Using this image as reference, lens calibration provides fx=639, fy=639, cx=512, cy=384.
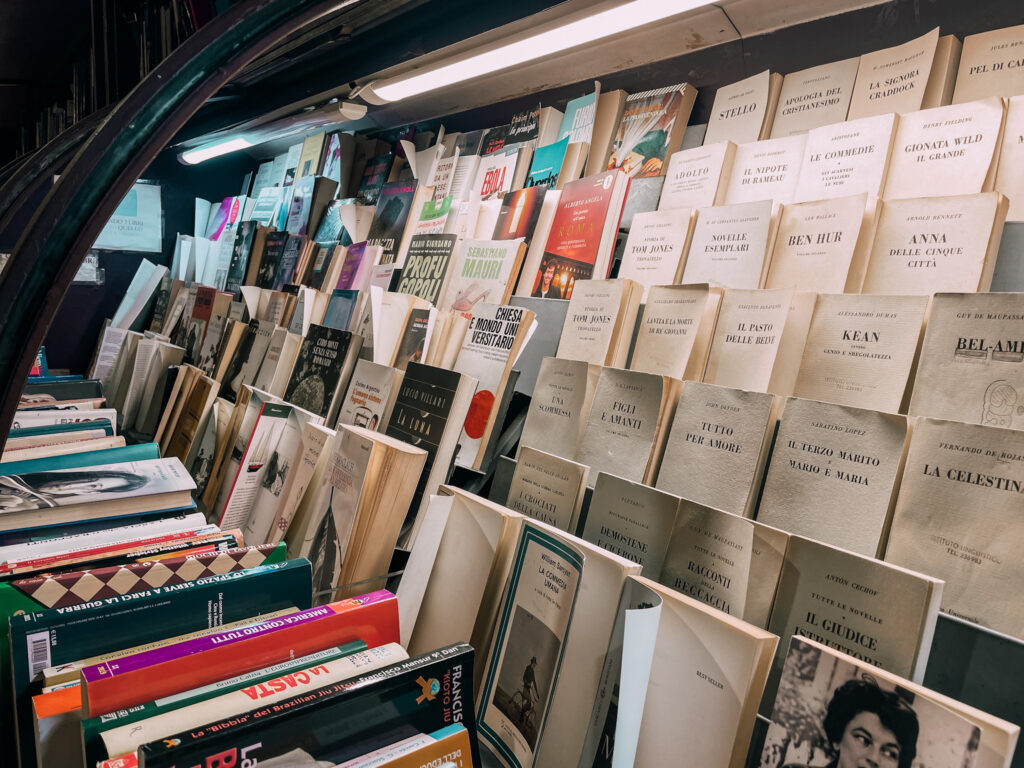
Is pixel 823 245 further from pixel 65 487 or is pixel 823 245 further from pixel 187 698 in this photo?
pixel 65 487

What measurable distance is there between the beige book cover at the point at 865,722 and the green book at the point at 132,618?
0.61m

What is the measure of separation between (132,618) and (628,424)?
29.0 inches

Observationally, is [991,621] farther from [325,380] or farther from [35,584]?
[325,380]

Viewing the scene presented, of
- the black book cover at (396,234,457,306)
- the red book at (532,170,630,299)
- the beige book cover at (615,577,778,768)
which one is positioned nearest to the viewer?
the beige book cover at (615,577,778,768)

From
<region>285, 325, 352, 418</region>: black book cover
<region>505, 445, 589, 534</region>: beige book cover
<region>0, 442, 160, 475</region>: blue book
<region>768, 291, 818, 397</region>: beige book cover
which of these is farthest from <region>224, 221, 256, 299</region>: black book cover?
<region>768, 291, 818, 397</region>: beige book cover

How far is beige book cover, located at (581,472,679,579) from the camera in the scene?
89cm

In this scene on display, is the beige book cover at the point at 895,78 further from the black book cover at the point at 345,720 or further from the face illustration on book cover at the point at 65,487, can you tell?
the face illustration on book cover at the point at 65,487

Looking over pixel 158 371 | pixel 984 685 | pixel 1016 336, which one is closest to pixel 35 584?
pixel 984 685

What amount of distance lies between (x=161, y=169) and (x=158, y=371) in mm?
2937

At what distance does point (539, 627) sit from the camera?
2.74 feet

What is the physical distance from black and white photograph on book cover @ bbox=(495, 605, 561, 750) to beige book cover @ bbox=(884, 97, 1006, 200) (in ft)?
3.13

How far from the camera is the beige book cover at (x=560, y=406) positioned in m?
1.15

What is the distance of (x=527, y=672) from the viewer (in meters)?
0.84

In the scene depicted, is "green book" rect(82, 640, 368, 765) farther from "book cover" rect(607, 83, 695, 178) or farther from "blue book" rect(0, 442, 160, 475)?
"book cover" rect(607, 83, 695, 178)
